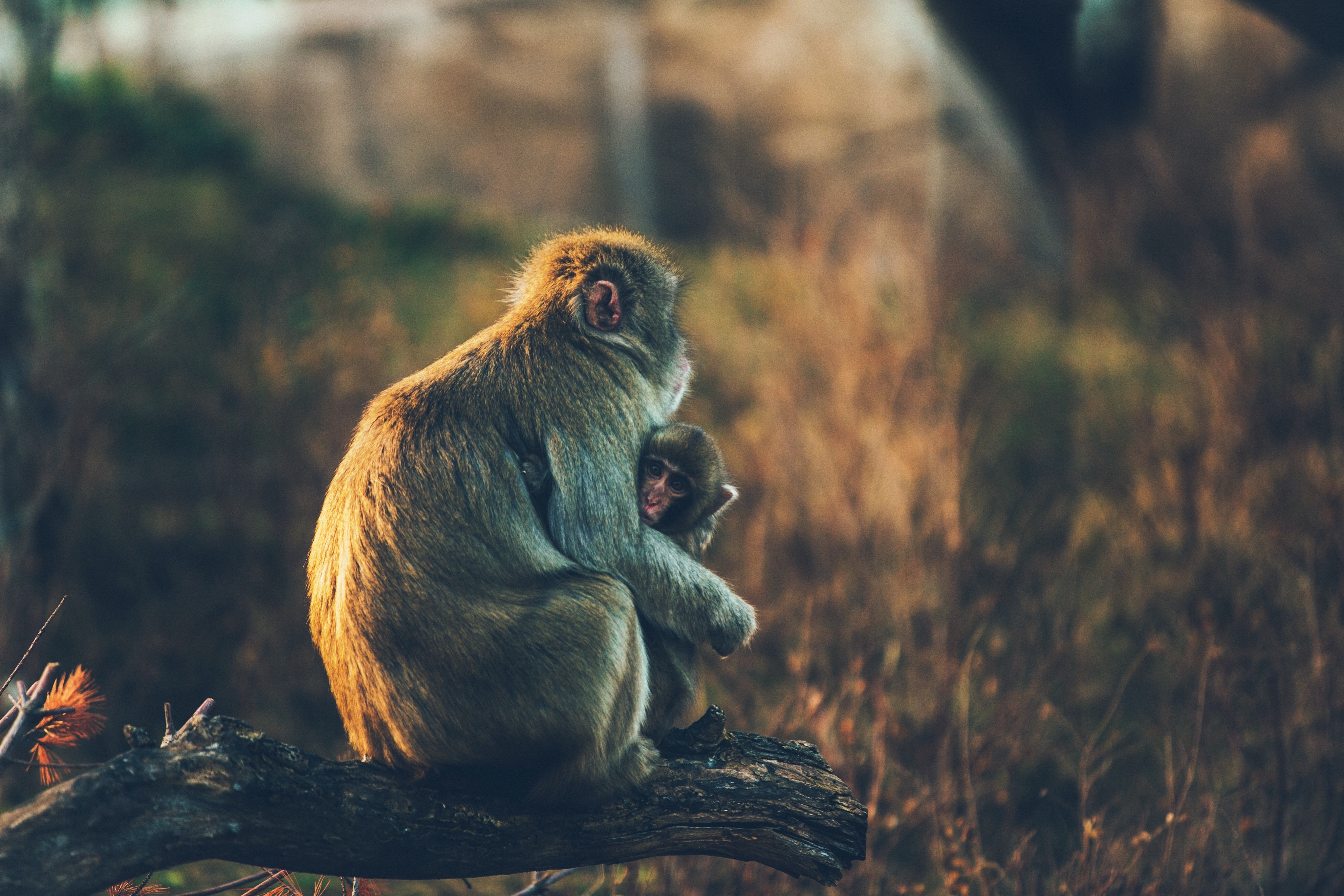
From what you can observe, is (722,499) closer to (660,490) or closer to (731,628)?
(660,490)

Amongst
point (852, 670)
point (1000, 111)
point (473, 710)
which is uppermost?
point (1000, 111)

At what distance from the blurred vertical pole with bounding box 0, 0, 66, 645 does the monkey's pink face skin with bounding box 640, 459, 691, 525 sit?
3.59 meters

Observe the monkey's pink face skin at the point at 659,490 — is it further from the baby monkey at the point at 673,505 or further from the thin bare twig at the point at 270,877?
the thin bare twig at the point at 270,877

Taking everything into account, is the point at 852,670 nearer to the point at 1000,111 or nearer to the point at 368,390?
the point at 368,390

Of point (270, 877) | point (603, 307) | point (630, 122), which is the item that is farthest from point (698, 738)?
point (630, 122)

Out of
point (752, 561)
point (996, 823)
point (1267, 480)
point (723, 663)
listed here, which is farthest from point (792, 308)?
point (996, 823)

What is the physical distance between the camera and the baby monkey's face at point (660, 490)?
9.09 ft

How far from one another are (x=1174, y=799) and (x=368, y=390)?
Result: 16.1 feet

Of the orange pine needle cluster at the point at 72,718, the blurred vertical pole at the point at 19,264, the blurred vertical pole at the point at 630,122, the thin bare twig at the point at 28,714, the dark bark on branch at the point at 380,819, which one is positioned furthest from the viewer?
the blurred vertical pole at the point at 630,122

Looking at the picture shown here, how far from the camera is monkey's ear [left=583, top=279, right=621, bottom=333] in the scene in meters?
2.72

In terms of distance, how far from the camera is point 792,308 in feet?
22.1

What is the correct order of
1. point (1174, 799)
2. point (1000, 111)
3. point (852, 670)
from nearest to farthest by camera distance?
point (1174, 799) < point (852, 670) < point (1000, 111)

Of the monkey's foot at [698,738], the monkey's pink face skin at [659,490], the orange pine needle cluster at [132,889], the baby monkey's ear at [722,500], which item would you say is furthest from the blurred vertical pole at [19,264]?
the monkey's foot at [698,738]

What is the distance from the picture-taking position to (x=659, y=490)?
9.16 feet
